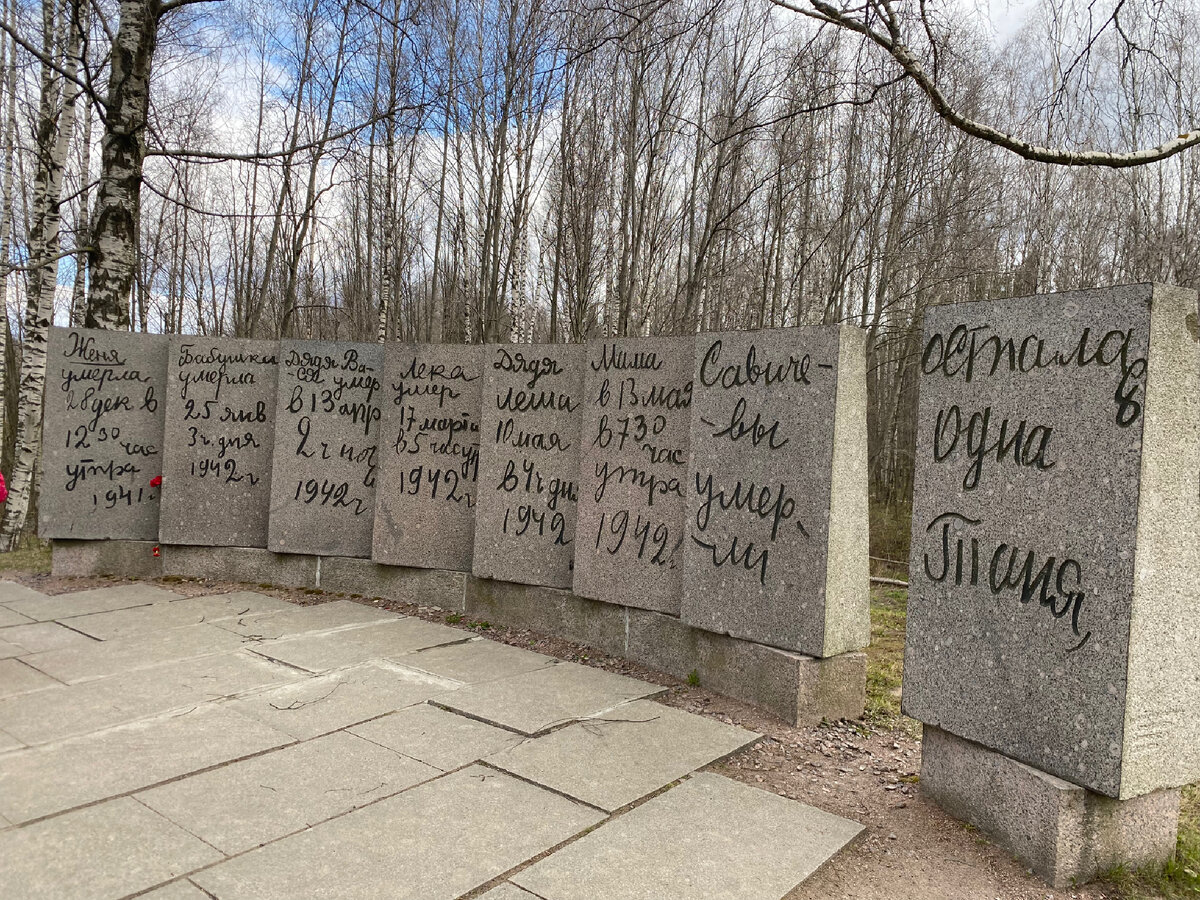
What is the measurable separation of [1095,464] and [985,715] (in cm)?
96

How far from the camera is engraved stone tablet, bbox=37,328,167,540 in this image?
22.4 feet

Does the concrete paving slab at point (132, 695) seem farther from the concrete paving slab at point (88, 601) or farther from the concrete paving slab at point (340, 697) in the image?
the concrete paving slab at point (88, 601)

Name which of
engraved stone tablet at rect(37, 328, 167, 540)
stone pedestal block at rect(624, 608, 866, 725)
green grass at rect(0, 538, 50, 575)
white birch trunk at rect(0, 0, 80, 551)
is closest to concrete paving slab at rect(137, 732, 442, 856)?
stone pedestal block at rect(624, 608, 866, 725)

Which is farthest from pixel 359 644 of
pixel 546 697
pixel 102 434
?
pixel 102 434

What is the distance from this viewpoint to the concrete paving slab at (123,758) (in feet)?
9.48

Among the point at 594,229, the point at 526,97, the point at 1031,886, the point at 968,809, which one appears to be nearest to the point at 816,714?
the point at 968,809

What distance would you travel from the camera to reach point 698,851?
264 cm

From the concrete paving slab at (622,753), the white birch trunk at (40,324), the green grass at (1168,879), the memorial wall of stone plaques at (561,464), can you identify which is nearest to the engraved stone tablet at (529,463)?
the memorial wall of stone plaques at (561,464)

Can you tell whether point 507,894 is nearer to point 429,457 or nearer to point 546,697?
point 546,697

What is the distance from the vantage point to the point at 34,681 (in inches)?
167

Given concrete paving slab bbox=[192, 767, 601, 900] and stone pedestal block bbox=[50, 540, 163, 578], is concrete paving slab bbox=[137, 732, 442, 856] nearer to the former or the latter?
concrete paving slab bbox=[192, 767, 601, 900]

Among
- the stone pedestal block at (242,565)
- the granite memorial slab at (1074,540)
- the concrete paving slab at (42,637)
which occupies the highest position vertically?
the granite memorial slab at (1074,540)

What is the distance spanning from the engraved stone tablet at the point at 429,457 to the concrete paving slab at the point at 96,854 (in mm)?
3333

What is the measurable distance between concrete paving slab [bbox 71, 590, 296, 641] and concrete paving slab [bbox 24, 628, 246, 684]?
158 millimetres
